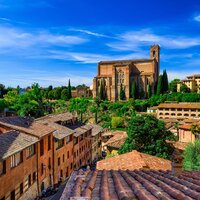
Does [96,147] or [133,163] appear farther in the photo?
[96,147]

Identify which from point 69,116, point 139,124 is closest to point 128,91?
point 69,116

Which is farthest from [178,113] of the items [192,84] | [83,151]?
[192,84]

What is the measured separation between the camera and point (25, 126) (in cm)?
2923

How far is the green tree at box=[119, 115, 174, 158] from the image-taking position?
1313 inches

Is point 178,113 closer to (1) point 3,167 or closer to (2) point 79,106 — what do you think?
(2) point 79,106

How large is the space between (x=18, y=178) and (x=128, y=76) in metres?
97.2

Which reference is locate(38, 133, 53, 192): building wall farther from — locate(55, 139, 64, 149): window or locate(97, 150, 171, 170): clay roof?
locate(97, 150, 171, 170): clay roof

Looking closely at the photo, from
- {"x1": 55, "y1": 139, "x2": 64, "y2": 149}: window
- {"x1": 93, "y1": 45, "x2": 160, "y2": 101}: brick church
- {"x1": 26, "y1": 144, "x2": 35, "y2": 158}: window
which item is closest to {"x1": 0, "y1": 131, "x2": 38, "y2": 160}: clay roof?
{"x1": 26, "y1": 144, "x2": 35, "y2": 158}: window

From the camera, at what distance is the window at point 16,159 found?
22244mm

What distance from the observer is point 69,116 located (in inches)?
1829

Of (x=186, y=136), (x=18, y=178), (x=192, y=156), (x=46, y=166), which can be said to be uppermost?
(x=192, y=156)

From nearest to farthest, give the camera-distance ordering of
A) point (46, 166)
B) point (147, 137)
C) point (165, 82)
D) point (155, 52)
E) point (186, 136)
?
point (46, 166), point (147, 137), point (186, 136), point (165, 82), point (155, 52)

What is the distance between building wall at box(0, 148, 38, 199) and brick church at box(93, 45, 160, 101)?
297 ft

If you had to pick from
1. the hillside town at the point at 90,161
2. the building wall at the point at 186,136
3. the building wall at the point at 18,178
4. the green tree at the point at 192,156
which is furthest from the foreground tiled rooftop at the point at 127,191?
the building wall at the point at 186,136
